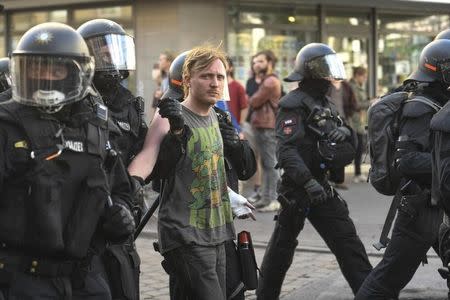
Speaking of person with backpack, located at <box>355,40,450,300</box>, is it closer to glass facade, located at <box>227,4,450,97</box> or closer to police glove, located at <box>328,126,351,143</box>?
police glove, located at <box>328,126,351,143</box>

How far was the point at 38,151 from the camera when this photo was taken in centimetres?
329

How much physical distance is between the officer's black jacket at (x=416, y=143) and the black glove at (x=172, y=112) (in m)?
1.55

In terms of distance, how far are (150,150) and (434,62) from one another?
1.93 m

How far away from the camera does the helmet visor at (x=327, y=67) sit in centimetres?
626

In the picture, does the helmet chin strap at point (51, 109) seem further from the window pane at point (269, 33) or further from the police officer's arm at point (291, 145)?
the window pane at point (269, 33)

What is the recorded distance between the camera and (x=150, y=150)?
14.8 ft

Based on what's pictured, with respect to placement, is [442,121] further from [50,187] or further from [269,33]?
[269,33]

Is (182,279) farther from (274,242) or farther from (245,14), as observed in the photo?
(245,14)

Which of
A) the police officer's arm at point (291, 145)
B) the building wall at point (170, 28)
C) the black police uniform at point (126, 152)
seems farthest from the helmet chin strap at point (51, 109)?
the building wall at point (170, 28)

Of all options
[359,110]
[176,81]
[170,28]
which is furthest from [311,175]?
[170,28]

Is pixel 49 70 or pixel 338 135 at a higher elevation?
pixel 49 70

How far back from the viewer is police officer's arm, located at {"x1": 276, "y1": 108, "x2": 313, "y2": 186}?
19.5 feet

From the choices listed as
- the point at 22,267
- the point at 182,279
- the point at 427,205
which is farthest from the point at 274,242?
the point at 22,267

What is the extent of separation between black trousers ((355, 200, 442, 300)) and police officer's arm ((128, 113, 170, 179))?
1.73m
